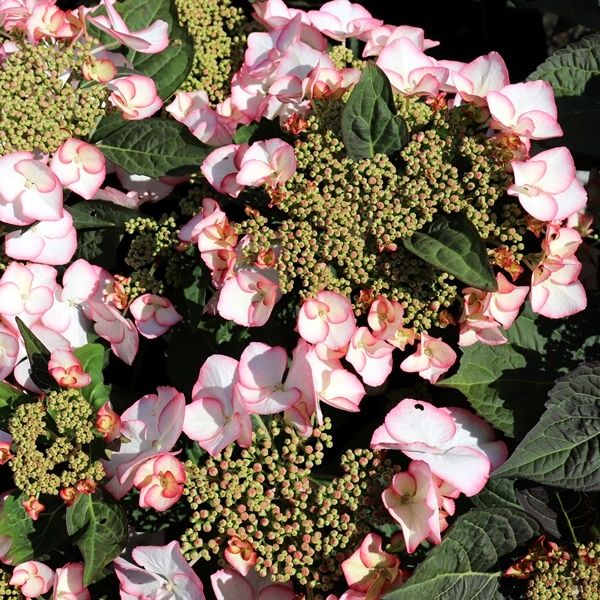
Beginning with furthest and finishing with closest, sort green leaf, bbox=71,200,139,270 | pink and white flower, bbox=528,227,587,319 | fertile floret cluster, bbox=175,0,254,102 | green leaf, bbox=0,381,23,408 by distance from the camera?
1. fertile floret cluster, bbox=175,0,254,102
2. green leaf, bbox=71,200,139,270
3. green leaf, bbox=0,381,23,408
4. pink and white flower, bbox=528,227,587,319

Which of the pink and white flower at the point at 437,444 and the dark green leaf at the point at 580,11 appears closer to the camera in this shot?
the pink and white flower at the point at 437,444

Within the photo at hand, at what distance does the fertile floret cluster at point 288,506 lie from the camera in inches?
43.1

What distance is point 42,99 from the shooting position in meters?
1.20

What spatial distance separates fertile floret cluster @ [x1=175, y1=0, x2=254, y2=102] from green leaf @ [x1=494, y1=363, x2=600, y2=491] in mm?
727

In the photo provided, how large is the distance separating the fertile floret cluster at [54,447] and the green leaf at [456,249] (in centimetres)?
48

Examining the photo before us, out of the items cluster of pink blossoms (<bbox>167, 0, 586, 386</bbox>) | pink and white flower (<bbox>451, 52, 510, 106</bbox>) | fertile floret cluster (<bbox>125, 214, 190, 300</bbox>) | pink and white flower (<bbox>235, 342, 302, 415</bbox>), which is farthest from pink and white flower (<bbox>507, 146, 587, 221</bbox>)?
fertile floret cluster (<bbox>125, 214, 190, 300</bbox>)

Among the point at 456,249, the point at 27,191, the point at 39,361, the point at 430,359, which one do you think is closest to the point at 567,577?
the point at 430,359

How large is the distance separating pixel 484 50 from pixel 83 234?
0.90 metres

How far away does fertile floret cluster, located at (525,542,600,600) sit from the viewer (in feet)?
3.61

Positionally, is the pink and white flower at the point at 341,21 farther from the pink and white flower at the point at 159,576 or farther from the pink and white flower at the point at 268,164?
the pink and white flower at the point at 159,576

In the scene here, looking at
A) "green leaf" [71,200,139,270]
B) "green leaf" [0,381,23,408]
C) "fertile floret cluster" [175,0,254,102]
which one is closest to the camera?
"green leaf" [0,381,23,408]

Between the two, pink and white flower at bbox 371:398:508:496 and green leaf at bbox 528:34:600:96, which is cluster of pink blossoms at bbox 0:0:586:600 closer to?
pink and white flower at bbox 371:398:508:496

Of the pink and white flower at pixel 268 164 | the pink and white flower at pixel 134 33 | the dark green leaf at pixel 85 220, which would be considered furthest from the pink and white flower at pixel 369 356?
the pink and white flower at pixel 134 33

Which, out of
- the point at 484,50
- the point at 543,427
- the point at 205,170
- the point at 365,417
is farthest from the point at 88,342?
the point at 484,50
